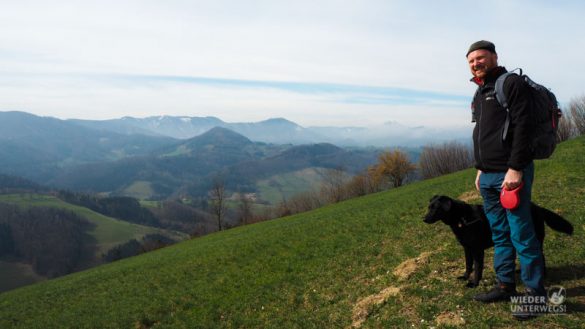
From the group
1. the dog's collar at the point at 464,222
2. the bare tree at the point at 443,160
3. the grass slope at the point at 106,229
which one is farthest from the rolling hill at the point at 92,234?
the dog's collar at the point at 464,222

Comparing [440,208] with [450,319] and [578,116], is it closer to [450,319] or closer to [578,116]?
[450,319]

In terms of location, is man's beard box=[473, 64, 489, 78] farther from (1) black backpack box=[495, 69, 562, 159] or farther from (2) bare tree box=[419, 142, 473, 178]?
(2) bare tree box=[419, 142, 473, 178]

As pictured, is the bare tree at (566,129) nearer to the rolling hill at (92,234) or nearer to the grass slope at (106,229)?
the rolling hill at (92,234)

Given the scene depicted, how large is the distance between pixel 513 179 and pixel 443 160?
2795 inches

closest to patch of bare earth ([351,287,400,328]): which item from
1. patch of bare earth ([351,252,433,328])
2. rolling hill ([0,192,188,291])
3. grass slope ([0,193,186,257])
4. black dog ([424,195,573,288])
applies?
patch of bare earth ([351,252,433,328])

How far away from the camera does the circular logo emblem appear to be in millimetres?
5183

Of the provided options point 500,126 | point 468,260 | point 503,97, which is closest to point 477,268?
point 468,260

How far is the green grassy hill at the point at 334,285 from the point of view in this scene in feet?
20.5

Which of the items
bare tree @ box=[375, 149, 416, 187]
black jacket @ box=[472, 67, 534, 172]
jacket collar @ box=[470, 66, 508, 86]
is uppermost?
jacket collar @ box=[470, 66, 508, 86]

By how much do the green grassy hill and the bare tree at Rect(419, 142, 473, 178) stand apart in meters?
52.4

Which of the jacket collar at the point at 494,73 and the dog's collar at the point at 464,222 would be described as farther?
the dog's collar at the point at 464,222

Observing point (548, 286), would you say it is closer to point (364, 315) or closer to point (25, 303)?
point (364, 315)

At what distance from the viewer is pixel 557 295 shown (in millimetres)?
5332

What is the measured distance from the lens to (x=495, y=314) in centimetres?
534
